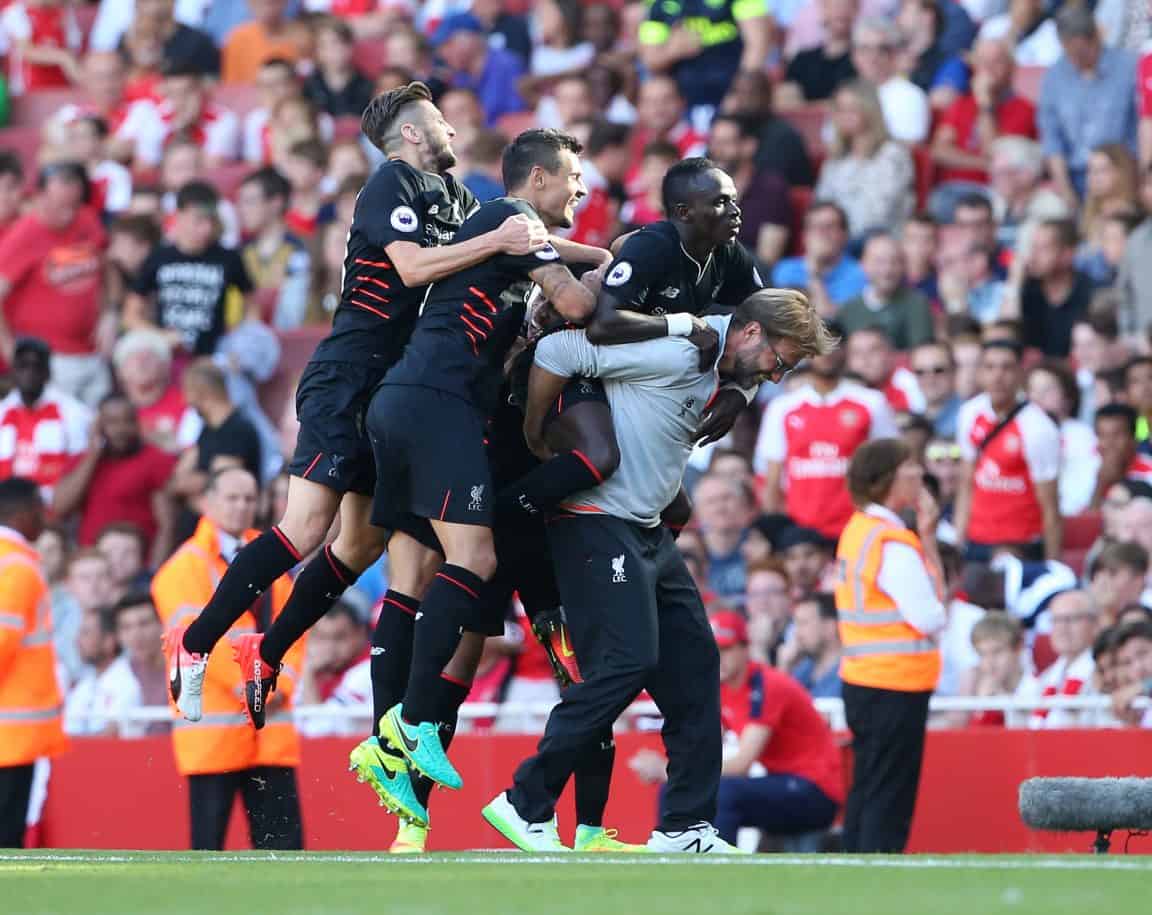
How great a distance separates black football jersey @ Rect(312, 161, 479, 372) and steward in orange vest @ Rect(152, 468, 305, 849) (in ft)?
5.83

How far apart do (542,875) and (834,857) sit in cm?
105

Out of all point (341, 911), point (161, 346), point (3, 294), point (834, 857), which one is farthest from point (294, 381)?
point (341, 911)

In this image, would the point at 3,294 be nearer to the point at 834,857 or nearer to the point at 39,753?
the point at 39,753

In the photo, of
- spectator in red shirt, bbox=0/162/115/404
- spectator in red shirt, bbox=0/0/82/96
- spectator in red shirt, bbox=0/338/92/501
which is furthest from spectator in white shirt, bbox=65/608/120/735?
spectator in red shirt, bbox=0/0/82/96

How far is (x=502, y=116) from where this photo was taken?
57.2ft

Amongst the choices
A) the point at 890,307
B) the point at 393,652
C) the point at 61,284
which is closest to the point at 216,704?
the point at 393,652

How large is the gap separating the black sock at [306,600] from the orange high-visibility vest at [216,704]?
1249 mm

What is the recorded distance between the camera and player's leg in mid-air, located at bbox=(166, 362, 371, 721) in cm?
838

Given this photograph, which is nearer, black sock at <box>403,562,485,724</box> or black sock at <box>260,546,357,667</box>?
black sock at <box>403,562,485,724</box>

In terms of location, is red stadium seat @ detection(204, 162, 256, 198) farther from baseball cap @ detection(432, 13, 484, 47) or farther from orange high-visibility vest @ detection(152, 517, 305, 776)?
orange high-visibility vest @ detection(152, 517, 305, 776)

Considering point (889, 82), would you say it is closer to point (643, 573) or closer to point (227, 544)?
point (227, 544)

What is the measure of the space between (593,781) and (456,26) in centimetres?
1032

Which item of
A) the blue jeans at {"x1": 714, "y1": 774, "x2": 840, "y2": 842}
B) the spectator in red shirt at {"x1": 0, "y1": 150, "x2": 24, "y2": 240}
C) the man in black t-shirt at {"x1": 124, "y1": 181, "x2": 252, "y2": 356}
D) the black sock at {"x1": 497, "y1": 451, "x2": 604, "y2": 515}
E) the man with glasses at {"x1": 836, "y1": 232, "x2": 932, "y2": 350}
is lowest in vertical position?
the blue jeans at {"x1": 714, "y1": 774, "x2": 840, "y2": 842}

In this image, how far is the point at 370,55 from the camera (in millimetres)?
18672
